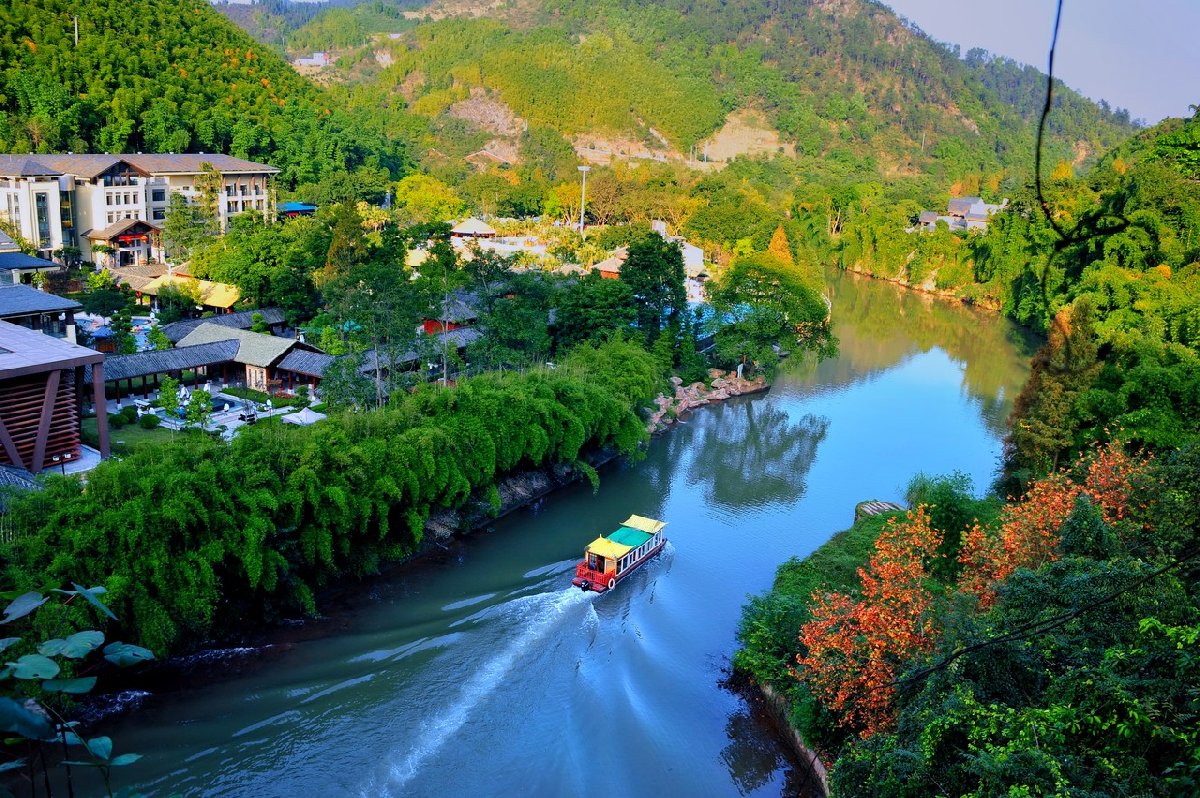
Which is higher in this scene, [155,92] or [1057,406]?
[155,92]

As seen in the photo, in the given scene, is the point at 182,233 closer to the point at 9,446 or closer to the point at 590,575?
the point at 9,446

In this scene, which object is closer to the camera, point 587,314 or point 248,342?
point 248,342

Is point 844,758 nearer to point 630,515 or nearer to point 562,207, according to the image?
point 630,515

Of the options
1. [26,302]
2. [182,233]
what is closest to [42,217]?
[182,233]

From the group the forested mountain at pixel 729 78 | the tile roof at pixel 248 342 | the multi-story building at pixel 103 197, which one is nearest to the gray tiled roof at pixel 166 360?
the tile roof at pixel 248 342

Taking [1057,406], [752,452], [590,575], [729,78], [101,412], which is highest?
[729,78]

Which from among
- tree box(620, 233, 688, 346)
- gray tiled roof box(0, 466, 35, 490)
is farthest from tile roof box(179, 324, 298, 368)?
tree box(620, 233, 688, 346)
